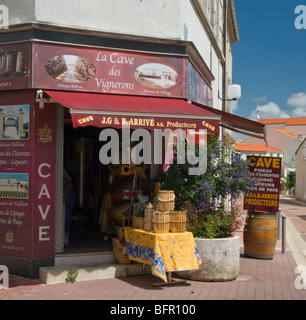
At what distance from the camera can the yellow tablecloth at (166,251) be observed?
7473 mm

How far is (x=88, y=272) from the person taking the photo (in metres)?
8.06

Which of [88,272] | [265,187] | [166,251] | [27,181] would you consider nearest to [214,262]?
[166,251]

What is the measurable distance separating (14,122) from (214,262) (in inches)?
170

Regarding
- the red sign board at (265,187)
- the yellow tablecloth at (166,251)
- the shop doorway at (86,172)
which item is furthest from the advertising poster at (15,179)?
the red sign board at (265,187)

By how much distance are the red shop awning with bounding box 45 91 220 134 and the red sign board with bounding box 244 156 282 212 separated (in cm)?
254

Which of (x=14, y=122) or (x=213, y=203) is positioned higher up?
(x=14, y=122)

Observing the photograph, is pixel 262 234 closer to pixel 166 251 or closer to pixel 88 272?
pixel 166 251

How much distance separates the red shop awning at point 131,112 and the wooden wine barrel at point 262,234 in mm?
2685

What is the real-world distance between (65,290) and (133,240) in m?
1.45

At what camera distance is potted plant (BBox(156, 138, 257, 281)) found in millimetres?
8133

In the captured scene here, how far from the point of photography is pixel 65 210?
942cm

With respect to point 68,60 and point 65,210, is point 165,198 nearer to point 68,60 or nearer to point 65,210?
point 65,210

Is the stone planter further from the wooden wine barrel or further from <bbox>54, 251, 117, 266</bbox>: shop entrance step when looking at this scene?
the wooden wine barrel

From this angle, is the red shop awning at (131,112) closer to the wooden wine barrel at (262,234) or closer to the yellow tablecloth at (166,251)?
the yellow tablecloth at (166,251)
